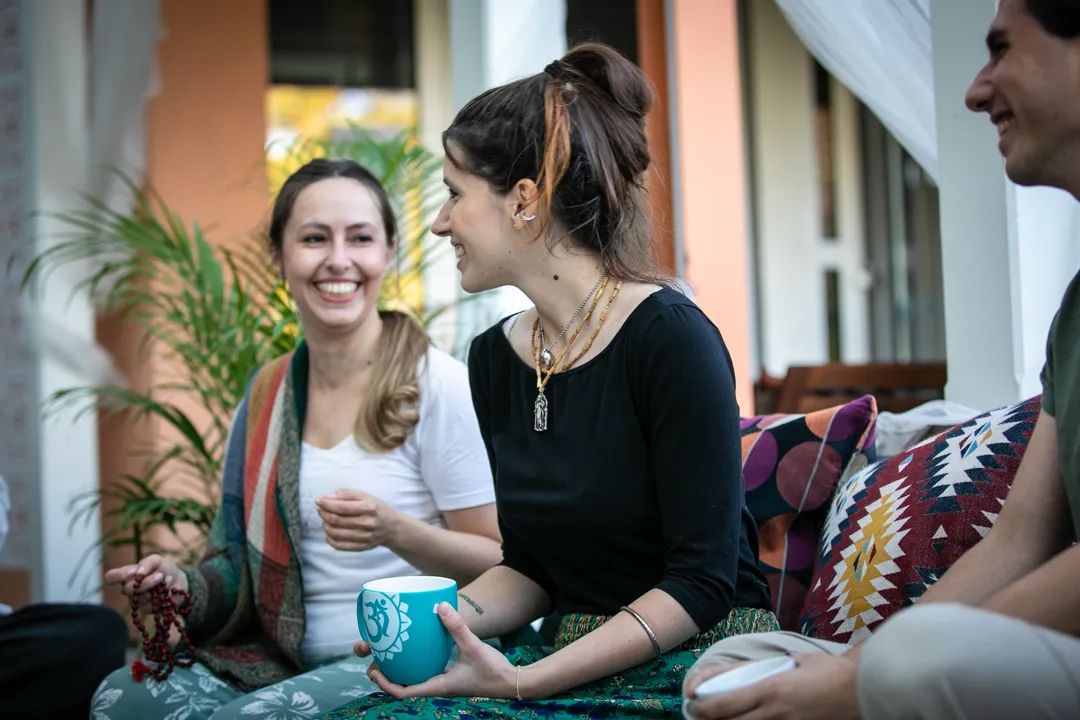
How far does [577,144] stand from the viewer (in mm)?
1478

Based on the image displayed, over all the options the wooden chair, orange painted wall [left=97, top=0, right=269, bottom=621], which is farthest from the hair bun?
orange painted wall [left=97, top=0, right=269, bottom=621]

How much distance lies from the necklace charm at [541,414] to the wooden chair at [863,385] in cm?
124

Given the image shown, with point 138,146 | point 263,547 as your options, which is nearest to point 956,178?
point 263,547

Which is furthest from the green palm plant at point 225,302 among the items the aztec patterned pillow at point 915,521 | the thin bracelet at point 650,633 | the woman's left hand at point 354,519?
the thin bracelet at point 650,633

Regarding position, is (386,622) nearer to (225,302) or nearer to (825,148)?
(225,302)

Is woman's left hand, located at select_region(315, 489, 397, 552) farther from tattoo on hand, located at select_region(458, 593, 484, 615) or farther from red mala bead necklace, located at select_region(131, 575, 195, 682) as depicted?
red mala bead necklace, located at select_region(131, 575, 195, 682)

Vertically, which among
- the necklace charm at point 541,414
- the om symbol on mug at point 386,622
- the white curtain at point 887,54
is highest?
the white curtain at point 887,54

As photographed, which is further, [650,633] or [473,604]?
[473,604]

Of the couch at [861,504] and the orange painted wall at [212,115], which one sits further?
the orange painted wall at [212,115]

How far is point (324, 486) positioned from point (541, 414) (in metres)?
0.66

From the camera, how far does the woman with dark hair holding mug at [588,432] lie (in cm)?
131

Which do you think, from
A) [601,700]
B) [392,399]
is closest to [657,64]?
[392,399]

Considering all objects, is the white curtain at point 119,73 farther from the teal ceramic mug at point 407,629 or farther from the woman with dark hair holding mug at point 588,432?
the teal ceramic mug at point 407,629

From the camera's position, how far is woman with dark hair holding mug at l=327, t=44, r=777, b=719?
1311mm
